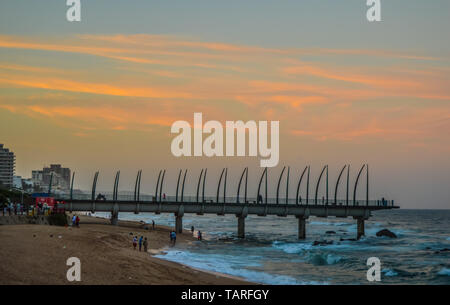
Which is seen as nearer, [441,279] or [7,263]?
[7,263]

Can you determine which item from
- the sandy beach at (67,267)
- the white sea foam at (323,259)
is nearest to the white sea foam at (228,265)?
the sandy beach at (67,267)

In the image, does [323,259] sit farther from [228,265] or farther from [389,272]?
[228,265]

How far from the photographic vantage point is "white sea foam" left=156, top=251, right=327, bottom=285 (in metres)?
37.0

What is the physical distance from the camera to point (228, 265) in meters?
44.6

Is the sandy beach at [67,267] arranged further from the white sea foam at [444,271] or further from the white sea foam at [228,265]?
the white sea foam at [444,271]

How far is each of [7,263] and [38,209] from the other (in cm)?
3378

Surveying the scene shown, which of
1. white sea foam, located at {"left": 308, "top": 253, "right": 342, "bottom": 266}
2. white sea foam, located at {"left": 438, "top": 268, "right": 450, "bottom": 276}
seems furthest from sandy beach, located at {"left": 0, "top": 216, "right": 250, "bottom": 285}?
white sea foam, located at {"left": 438, "top": 268, "right": 450, "bottom": 276}

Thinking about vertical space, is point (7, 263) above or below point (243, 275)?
above

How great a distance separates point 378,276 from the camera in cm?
4338

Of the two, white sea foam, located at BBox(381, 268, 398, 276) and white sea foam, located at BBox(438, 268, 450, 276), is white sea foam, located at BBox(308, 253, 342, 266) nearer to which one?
white sea foam, located at BBox(381, 268, 398, 276)

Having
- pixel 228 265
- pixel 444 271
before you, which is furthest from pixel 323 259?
pixel 228 265

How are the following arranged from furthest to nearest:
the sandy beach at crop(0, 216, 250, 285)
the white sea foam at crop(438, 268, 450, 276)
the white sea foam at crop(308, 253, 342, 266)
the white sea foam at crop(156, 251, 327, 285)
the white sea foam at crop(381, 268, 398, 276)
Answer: the white sea foam at crop(308, 253, 342, 266) < the white sea foam at crop(438, 268, 450, 276) < the white sea foam at crop(381, 268, 398, 276) < the white sea foam at crop(156, 251, 327, 285) < the sandy beach at crop(0, 216, 250, 285)
